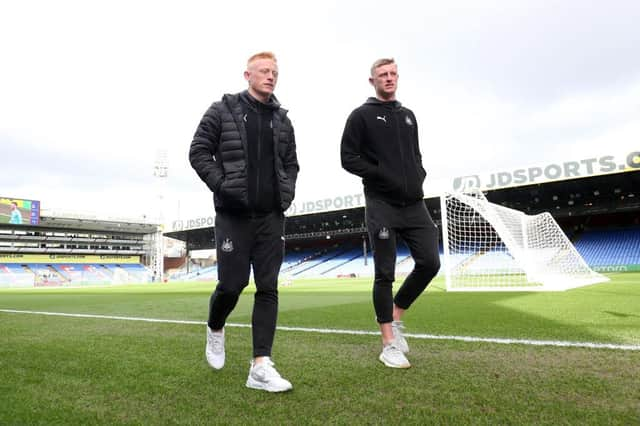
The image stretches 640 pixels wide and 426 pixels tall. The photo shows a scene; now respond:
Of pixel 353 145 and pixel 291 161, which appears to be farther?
pixel 353 145

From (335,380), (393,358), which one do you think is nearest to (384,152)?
(393,358)

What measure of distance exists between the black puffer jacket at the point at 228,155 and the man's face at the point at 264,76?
9cm

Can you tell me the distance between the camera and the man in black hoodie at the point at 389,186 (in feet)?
9.29

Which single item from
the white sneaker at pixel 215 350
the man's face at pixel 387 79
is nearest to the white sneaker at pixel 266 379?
the white sneaker at pixel 215 350

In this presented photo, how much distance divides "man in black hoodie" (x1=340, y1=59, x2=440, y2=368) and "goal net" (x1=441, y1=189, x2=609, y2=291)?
745 cm

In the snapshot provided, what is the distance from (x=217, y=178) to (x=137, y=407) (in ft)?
3.91

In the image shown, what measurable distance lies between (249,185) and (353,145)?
0.90 metres

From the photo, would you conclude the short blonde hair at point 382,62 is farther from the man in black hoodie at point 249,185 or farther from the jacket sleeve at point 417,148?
the man in black hoodie at point 249,185

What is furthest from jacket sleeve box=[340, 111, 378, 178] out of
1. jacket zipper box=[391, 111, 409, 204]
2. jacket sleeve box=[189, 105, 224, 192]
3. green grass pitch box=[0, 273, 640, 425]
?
green grass pitch box=[0, 273, 640, 425]

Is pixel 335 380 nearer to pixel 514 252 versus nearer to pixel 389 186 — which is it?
pixel 389 186

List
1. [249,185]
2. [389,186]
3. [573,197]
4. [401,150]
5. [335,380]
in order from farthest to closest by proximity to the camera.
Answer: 1. [573,197]
2. [401,150]
3. [389,186]
4. [249,185]
5. [335,380]

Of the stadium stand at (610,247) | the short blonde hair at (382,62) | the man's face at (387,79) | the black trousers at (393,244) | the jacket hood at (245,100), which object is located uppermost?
the short blonde hair at (382,62)

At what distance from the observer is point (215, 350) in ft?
8.59

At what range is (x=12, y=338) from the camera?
159 inches
